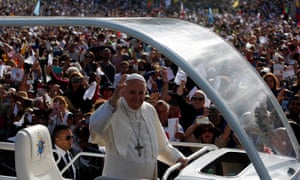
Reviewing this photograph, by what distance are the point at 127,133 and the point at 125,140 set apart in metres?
0.07

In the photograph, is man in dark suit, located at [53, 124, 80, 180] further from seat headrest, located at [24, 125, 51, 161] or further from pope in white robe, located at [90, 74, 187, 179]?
pope in white robe, located at [90, 74, 187, 179]

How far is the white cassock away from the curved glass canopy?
763mm

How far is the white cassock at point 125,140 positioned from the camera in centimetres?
532

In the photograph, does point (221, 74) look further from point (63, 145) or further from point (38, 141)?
Result: point (63, 145)

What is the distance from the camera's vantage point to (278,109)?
19.5 ft

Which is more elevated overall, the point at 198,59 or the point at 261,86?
the point at 198,59

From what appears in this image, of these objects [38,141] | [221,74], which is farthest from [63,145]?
[221,74]

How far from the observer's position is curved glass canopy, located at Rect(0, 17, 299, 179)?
4.63 metres

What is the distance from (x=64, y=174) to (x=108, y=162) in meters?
1.75

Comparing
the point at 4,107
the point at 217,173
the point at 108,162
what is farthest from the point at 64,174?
the point at 4,107

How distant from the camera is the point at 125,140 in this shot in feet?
17.6

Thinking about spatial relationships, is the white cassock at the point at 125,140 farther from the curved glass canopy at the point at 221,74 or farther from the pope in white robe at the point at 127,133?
the curved glass canopy at the point at 221,74

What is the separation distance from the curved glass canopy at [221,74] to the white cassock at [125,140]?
→ 76 centimetres

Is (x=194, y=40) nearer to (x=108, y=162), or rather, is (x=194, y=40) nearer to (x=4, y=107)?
(x=108, y=162)
